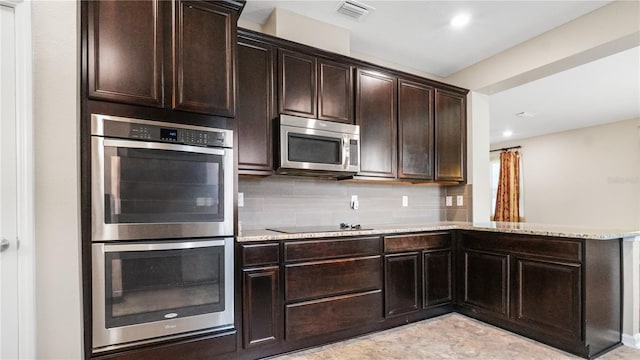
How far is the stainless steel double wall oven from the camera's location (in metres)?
1.86

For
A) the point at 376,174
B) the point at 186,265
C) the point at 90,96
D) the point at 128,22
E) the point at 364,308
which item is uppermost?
the point at 128,22

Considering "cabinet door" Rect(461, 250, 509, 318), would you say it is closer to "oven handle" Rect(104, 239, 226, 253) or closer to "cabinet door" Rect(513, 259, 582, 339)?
"cabinet door" Rect(513, 259, 582, 339)

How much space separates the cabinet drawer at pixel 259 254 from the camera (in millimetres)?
2258

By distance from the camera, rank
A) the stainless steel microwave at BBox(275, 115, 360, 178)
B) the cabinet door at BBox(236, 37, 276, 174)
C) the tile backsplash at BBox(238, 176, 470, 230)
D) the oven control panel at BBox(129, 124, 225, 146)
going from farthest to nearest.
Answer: the tile backsplash at BBox(238, 176, 470, 230), the stainless steel microwave at BBox(275, 115, 360, 178), the cabinet door at BBox(236, 37, 276, 174), the oven control panel at BBox(129, 124, 225, 146)

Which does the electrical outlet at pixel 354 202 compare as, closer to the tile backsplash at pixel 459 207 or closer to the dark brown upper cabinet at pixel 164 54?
the tile backsplash at pixel 459 207

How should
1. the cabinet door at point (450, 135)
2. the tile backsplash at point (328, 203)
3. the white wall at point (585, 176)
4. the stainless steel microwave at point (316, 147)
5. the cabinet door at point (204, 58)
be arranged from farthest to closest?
the white wall at point (585, 176)
the cabinet door at point (450, 135)
the tile backsplash at point (328, 203)
the stainless steel microwave at point (316, 147)
the cabinet door at point (204, 58)

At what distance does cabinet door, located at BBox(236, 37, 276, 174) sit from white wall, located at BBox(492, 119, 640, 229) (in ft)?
18.1

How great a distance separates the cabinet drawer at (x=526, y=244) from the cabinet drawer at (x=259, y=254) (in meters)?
1.90

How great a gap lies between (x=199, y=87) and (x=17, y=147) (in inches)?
37.9

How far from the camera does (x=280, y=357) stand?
94.0 inches

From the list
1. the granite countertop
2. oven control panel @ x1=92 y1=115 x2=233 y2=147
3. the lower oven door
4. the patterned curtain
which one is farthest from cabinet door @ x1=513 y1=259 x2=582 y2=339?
the patterned curtain

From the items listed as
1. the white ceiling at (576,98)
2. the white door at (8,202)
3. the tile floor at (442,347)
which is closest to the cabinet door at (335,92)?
the tile floor at (442,347)

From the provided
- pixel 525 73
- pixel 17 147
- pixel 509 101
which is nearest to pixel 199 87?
pixel 17 147

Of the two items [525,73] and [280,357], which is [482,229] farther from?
[280,357]
